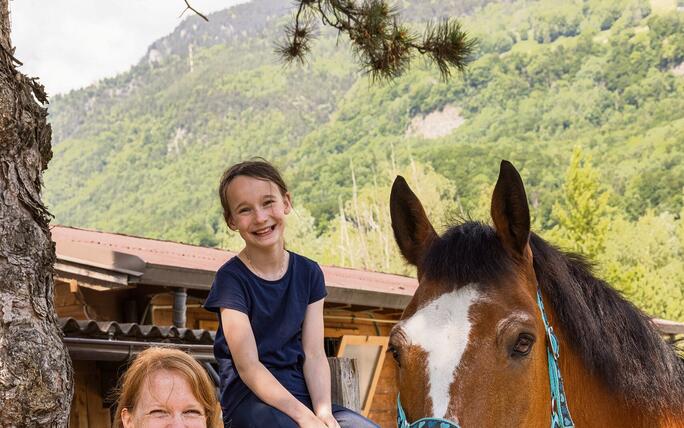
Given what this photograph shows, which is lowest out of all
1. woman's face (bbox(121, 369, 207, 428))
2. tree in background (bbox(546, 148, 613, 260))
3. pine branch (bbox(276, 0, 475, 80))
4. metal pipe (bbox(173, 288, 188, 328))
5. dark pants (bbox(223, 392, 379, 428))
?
woman's face (bbox(121, 369, 207, 428))

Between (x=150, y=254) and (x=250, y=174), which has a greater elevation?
(x=150, y=254)

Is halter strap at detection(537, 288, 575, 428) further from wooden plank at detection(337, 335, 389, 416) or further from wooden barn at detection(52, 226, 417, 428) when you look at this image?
wooden plank at detection(337, 335, 389, 416)

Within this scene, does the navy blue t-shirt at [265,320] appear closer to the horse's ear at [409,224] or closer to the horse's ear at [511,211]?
the horse's ear at [409,224]


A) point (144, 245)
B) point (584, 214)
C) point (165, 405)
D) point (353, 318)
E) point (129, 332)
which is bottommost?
point (165, 405)

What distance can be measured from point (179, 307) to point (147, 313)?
781 millimetres

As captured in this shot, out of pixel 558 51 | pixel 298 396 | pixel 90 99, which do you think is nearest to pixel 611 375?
pixel 298 396

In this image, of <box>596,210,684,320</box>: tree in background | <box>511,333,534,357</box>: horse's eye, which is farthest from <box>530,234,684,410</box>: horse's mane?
<box>596,210,684,320</box>: tree in background

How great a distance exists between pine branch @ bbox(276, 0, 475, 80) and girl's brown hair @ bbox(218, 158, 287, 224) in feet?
8.87

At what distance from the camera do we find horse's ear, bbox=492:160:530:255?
277cm

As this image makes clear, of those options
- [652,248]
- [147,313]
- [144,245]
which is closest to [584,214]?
[652,248]

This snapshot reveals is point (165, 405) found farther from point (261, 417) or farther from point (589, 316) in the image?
point (589, 316)

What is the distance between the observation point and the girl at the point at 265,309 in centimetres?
300

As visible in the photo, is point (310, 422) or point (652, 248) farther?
point (652, 248)

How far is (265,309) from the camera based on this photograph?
3057mm
